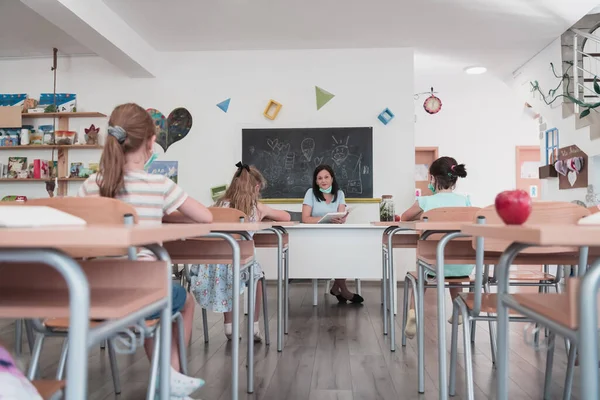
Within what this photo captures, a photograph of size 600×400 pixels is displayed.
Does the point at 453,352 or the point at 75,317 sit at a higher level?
the point at 75,317

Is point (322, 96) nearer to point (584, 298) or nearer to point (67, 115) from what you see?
point (67, 115)

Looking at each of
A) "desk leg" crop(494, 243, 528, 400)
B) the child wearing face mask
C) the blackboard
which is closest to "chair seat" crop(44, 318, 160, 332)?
"desk leg" crop(494, 243, 528, 400)

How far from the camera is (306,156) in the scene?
520cm

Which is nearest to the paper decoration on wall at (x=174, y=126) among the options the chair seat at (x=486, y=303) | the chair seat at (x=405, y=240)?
the chair seat at (x=405, y=240)

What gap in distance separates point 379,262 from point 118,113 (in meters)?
2.09

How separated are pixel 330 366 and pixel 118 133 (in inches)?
53.7

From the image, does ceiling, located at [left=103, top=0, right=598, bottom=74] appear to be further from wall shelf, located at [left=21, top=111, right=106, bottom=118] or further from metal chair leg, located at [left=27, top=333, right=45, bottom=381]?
metal chair leg, located at [left=27, top=333, right=45, bottom=381]

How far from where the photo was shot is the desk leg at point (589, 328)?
0.68 metres

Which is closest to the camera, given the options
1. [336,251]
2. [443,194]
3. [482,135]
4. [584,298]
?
[584,298]

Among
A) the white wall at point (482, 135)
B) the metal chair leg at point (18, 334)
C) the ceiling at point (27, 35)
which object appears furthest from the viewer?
the white wall at point (482, 135)

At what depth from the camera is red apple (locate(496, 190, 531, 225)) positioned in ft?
3.12

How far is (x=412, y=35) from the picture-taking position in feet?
15.9

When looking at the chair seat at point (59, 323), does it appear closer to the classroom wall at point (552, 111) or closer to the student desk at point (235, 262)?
the student desk at point (235, 262)

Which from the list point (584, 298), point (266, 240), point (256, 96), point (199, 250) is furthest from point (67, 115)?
point (584, 298)
